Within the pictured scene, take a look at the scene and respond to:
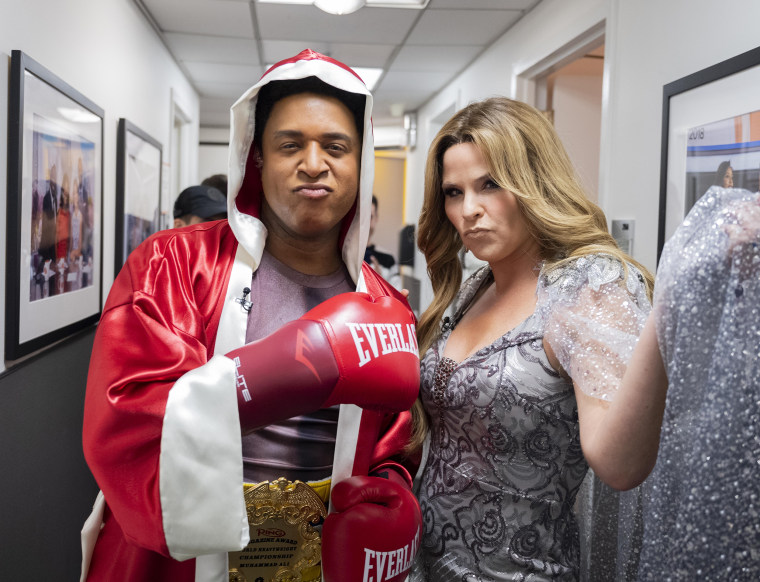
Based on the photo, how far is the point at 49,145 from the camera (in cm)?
195

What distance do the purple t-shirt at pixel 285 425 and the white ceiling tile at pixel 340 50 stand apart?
322 centimetres

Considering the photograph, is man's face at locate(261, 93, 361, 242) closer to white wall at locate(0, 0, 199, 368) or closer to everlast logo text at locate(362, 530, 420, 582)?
everlast logo text at locate(362, 530, 420, 582)

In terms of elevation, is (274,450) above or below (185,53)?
below

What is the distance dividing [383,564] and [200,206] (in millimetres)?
2255

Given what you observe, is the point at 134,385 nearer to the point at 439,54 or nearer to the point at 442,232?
the point at 442,232

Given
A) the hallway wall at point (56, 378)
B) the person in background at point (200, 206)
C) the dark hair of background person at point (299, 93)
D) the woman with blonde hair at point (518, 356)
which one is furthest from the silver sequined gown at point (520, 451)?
the person in background at point (200, 206)

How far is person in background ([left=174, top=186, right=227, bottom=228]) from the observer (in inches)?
118

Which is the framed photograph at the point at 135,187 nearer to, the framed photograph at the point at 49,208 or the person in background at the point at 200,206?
the person in background at the point at 200,206

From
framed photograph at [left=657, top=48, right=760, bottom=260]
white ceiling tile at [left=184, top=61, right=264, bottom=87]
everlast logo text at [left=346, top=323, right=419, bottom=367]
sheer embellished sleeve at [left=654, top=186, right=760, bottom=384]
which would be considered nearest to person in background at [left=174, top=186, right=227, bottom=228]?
framed photograph at [left=657, top=48, right=760, bottom=260]

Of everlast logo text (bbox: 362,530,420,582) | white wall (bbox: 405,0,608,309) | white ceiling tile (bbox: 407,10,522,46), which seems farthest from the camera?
white ceiling tile (bbox: 407,10,522,46)

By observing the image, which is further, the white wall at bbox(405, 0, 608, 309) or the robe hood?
the white wall at bbox(405, 0, 608, 309)

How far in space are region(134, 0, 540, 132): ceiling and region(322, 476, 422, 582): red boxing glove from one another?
9.16ft

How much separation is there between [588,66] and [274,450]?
10.3 ft

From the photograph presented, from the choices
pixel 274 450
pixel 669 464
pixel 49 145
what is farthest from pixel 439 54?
pixel 669 464
